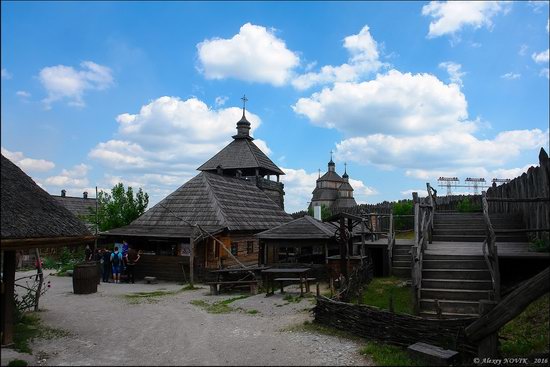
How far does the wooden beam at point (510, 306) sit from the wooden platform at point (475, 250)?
11.2ft

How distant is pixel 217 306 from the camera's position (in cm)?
1270

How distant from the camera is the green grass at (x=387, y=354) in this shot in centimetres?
698

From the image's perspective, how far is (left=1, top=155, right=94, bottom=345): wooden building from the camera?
7695 millimetres

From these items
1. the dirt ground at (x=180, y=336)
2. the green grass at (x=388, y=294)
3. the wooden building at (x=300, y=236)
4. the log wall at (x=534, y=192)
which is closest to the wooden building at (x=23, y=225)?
the dirt ground at (x=180, y=336)

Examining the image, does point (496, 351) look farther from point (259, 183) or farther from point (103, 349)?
point (259, 183)

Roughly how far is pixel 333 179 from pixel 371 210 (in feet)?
149

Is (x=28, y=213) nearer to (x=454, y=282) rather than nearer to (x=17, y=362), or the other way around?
(x=17, y=362)

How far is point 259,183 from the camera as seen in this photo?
3316 centimetres

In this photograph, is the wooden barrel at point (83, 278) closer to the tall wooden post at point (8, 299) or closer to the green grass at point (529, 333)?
the tall wooden post at point (8, 299)

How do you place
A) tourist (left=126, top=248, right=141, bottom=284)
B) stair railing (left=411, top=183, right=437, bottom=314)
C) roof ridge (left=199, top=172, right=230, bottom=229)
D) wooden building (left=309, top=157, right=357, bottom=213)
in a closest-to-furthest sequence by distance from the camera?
stair railing (left=411, top=183, right=437, bottom=314) → tourist (left=126, top=248, right=141, bottom=284) → roof ridge (left=199, top=172, right=230, bottom=229) → wooden building (left=309, top=157, right=357, bottom=213)

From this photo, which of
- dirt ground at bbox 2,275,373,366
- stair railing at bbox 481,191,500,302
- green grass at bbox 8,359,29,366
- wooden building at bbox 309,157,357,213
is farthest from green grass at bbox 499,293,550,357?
wooden building at bbox 309,157,357,213

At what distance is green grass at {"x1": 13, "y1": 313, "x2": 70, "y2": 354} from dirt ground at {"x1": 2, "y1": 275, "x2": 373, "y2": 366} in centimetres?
18

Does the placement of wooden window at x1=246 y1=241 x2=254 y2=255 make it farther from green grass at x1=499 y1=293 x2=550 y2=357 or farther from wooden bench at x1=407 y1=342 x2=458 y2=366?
wooden bench at x1=407 y1=342 x2=458 y2=366

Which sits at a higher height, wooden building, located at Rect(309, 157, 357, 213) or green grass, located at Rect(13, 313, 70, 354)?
wooden building, located at Rect(309, 157, 357, 213)
